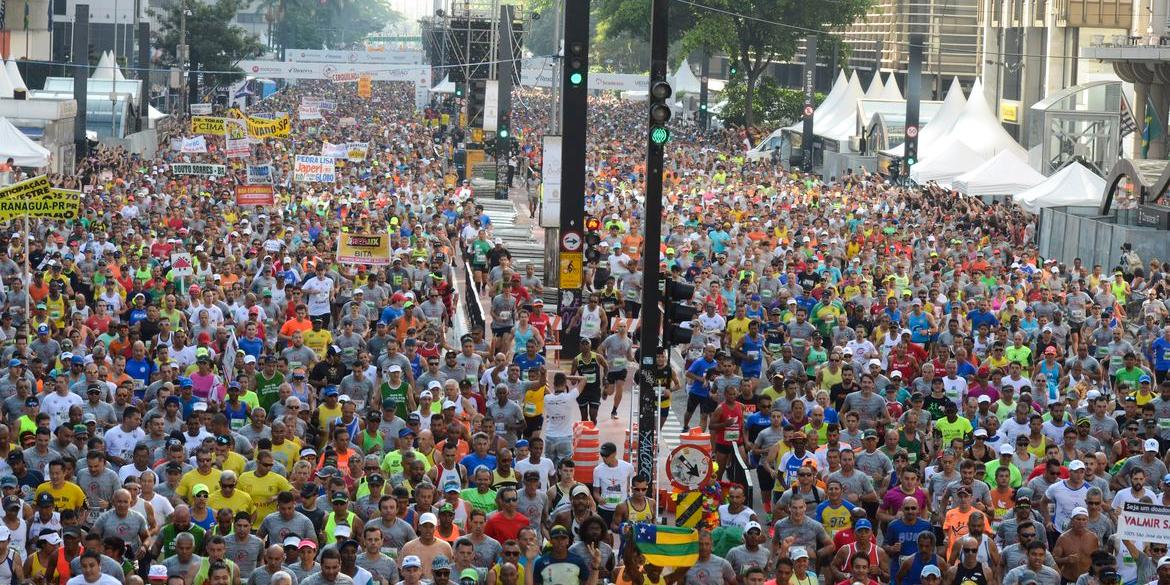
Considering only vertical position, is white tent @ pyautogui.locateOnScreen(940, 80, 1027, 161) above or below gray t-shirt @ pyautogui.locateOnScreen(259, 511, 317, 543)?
above

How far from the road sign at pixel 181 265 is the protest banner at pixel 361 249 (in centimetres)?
211

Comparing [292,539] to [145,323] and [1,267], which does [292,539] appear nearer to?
[145,323]

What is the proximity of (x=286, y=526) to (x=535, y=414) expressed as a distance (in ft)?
16.2

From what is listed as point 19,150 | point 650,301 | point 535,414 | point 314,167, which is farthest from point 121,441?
point 19,150

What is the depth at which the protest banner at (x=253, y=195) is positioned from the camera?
32.2m

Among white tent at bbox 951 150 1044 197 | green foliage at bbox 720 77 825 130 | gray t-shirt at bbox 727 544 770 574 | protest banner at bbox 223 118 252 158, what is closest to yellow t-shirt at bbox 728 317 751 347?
gray t-shirt at bbox 727 544 770 574

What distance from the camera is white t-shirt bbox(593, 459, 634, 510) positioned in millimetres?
14141

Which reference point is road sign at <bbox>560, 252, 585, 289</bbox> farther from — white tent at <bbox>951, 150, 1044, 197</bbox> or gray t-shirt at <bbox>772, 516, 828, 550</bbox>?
white tent at <bbox>951, 150, 1044, 197</bbox>

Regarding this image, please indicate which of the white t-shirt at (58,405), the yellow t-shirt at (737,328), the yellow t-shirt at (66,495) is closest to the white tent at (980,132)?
the yellow t-shirt at (737,328)

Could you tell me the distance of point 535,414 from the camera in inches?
676

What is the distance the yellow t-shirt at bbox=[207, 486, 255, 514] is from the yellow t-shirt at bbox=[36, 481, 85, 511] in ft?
3.11

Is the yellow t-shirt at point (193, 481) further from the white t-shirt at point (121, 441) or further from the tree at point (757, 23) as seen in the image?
the tree at point (757, 23)

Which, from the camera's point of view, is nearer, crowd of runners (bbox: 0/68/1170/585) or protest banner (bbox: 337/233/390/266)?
crowd of runners (bbox: 0/68/1170/585)

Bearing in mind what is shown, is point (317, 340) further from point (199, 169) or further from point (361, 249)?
point (199, 169)
